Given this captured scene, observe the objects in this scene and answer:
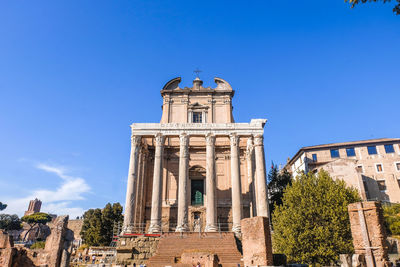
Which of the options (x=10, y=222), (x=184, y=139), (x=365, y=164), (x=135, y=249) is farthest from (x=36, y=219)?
(x=365, y=164)

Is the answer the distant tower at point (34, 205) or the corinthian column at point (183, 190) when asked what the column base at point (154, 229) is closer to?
the corinthian column at point (183, 190)

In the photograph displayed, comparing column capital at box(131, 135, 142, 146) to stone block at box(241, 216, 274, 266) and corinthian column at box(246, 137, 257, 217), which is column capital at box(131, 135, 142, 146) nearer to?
corinthian column at box(246, 137, 257, 217)

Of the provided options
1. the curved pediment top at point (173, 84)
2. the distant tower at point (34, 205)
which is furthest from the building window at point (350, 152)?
the distant tower at point (34, 205)

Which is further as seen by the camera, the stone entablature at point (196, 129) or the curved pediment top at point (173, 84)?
the curved pediment top at point (173, 84)

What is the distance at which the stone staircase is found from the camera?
18297mm

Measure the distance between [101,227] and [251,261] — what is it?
28.7 m

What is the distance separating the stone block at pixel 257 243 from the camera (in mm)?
11930

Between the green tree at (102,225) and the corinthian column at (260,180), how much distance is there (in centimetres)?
1905

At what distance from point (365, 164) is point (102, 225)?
118ft

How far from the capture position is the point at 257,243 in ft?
39.8

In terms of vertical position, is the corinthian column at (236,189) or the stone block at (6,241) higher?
the corinthian column at (236,189)

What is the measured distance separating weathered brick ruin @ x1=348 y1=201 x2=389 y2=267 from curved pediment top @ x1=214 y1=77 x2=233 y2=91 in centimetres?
2346

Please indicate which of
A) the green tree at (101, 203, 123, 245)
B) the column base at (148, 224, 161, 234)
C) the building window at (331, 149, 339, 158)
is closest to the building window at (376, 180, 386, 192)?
the building window at (331, 149, 339, 158)

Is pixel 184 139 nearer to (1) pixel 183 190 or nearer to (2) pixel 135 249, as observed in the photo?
(1) pixel 183 190
